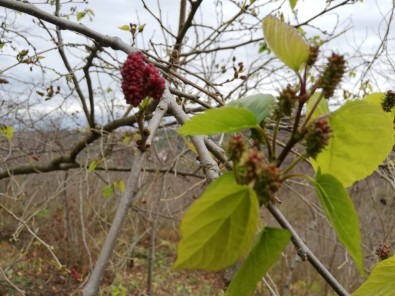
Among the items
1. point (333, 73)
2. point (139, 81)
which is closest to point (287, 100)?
point (333, 73)

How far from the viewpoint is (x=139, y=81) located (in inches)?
24.4

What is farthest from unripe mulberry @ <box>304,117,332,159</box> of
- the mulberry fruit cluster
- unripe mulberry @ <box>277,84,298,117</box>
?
the mulberry fruit cluster

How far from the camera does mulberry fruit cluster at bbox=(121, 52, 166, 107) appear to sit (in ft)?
2.00

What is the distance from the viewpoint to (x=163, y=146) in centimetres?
619

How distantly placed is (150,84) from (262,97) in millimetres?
165

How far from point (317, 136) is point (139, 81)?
0.87 ft

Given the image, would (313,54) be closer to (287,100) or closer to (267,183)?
(287,100)

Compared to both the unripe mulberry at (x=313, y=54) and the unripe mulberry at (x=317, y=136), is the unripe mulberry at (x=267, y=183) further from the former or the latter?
the unripe mulberry at (x=313, y=54)

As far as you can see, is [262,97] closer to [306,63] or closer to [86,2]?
[306,63]

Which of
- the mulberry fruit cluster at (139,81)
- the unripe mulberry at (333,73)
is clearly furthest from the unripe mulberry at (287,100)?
the mulberry fruit cluster at (139,81)

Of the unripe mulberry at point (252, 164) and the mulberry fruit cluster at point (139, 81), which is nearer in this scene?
the unripe mulberry at point (252, 164)

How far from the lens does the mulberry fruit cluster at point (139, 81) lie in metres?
0.61

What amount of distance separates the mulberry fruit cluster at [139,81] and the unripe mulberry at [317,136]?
0.73ft

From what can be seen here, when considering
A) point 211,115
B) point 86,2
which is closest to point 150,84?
point 211,115
